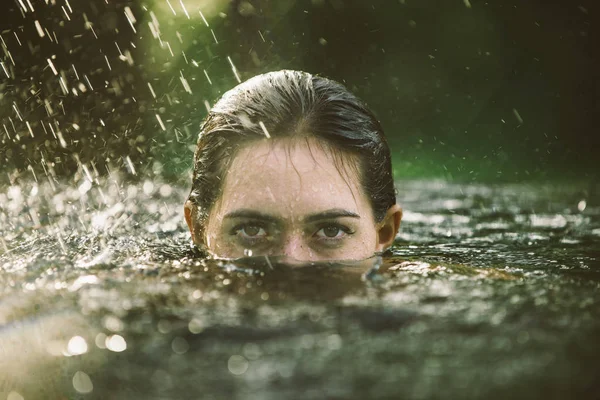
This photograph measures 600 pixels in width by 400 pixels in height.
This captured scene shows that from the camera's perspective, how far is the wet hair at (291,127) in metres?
3.05

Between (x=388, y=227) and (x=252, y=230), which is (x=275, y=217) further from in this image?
(x=388, y=227)

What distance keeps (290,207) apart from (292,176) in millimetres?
142

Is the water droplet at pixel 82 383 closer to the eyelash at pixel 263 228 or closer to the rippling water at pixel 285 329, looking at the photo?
the rippling water at pixel 285 329

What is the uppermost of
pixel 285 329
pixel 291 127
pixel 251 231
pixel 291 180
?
pixel 291 127

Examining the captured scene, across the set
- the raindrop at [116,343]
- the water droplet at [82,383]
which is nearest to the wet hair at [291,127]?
the raindrop at [116,343]

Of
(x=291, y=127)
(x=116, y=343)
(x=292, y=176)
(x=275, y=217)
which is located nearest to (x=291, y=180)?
(x=292, y=176)

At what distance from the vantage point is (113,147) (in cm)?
1149

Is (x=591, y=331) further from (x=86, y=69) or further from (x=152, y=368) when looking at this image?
(x=86, y=69)

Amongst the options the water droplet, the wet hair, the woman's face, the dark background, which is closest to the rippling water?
the water droplet

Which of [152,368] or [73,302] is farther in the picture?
[73,302]

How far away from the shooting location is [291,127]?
3010 millimetres

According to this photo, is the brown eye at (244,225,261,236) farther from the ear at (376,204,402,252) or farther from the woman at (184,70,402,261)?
the ear at (376,204,402,252)

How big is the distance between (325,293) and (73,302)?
0.77 metres

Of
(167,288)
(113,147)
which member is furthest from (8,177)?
(167,288)
